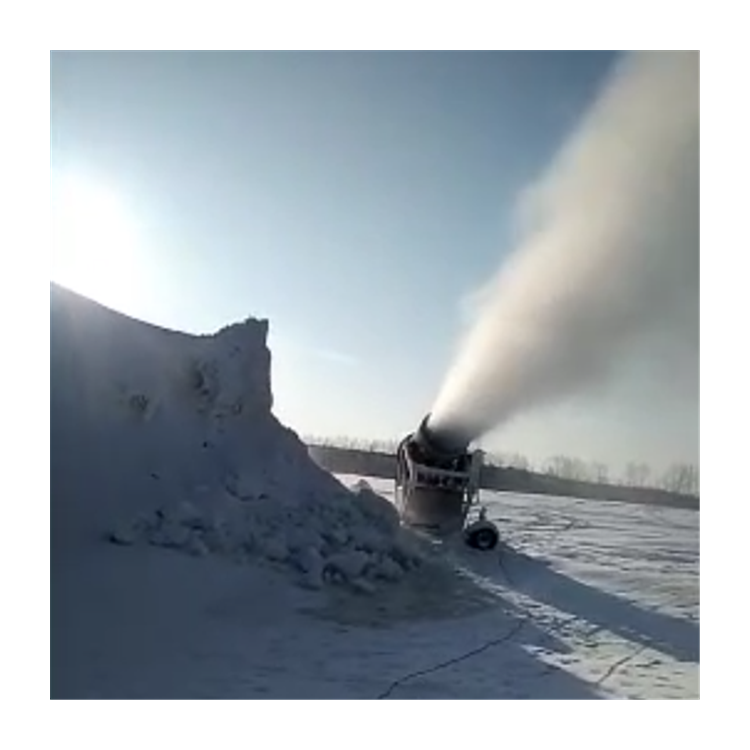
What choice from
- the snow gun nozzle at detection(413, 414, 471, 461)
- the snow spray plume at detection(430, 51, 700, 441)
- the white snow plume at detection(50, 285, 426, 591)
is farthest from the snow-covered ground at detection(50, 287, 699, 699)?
the snow spray plume at detection(430, 51, 700, 441)

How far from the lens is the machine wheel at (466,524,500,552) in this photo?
3553mm

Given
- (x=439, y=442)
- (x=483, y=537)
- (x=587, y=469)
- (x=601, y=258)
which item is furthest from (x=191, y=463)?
(x=601, y=258)

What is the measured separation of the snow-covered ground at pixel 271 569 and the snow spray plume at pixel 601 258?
469mm

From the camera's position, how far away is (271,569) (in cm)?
322

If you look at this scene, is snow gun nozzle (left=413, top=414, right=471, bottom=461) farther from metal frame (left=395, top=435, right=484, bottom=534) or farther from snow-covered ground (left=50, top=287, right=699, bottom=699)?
snow-covered ground (left=50, top=287, right=699, bottom=699)

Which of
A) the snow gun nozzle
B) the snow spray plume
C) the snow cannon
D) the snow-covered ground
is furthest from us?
the snow cannon

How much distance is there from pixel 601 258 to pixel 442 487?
1.05 m

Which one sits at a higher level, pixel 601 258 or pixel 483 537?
pixel 601 258

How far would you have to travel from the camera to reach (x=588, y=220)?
3217 millimetres

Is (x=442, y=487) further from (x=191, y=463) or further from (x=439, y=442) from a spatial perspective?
(x=191, y=463)

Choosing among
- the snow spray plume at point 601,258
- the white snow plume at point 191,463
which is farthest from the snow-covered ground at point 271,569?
the snow spray plume at point 601,258

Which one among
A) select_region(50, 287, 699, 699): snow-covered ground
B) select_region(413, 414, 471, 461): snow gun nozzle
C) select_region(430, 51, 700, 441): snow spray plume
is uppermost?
select_region(430, 51, 700, 441): snow spray plume

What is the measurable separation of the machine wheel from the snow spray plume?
0.39 metres
